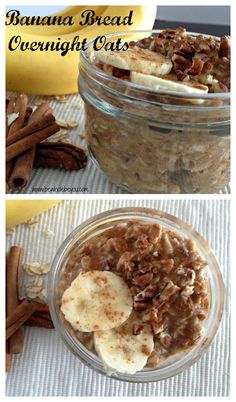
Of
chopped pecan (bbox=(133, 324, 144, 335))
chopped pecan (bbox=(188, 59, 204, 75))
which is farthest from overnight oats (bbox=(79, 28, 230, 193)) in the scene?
chopped pecan (bbox=(133, 324, 144, 335))

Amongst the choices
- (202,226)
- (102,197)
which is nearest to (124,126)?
(102,197)

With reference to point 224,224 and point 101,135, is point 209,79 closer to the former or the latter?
point 101,135

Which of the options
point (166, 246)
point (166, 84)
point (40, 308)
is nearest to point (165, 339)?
point (166, 246)

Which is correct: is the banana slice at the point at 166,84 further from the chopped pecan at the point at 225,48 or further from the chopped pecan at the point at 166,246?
the chopped pecan at the point at 166,246

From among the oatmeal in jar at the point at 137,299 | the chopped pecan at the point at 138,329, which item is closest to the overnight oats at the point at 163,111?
the oatmeal in jar at the point at 137,299

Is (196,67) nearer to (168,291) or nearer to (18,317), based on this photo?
(168,291)

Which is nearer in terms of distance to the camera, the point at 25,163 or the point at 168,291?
the point at 168,291
